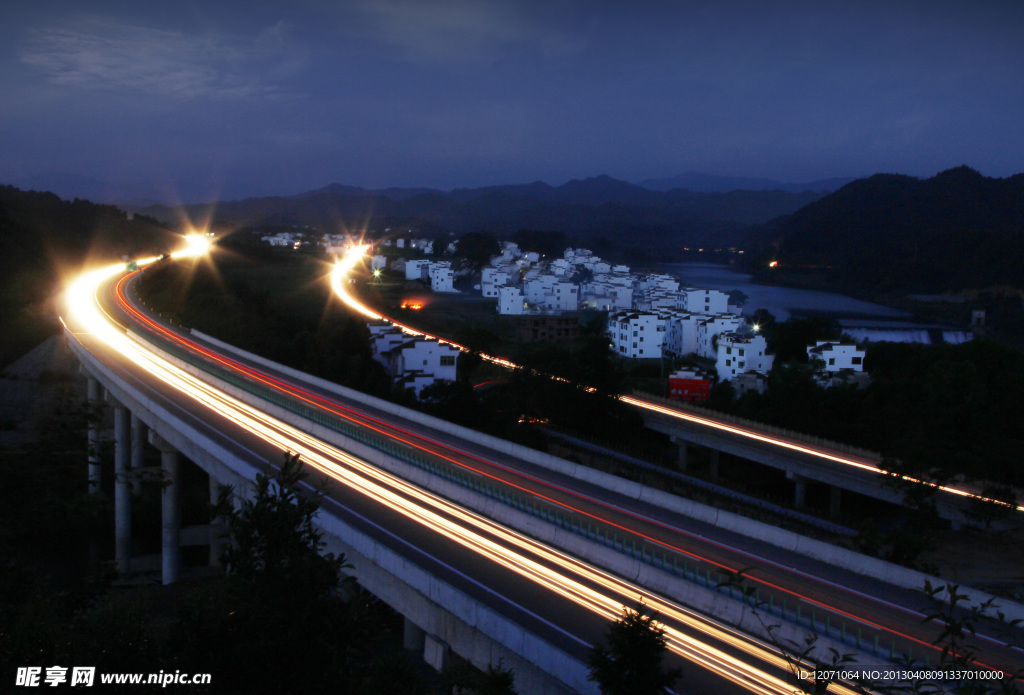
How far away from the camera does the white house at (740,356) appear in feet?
92.0

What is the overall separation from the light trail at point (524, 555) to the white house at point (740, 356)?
60.1ft

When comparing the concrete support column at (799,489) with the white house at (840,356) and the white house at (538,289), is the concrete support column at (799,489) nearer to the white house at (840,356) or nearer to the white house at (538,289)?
A: the white house at (840,356)

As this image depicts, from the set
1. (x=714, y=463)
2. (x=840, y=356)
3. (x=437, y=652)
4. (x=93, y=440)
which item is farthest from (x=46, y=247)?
(x=437, y=652)

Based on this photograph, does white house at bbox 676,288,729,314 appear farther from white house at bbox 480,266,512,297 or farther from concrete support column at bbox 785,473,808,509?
concrete support column at bbox 785,473,808,509

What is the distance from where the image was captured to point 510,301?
45062 mm

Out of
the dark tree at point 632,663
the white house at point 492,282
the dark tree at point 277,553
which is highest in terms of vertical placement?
the white house at point 492,282

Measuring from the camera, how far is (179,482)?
16203 mm

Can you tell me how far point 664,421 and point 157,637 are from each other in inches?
693

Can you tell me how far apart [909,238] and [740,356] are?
57.6 m

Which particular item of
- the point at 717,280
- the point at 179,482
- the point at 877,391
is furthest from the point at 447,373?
the point at 717,280

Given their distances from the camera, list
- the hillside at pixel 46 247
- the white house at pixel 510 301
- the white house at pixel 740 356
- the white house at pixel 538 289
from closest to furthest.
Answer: the white house at pixel 740 356 → the hillside at pixel 46 247 → the white house at pixel 510 301 → the white house at pixel 538 289

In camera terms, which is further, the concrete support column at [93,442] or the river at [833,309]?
the river at [833,309]

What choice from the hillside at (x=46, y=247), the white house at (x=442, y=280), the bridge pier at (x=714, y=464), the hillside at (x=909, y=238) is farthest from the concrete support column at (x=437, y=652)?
the hillside at (x=909, y=238)

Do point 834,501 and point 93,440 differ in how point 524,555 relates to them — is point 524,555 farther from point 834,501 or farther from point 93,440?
point 93,440
